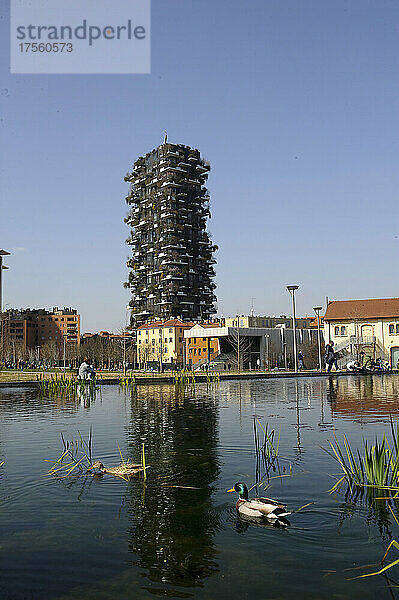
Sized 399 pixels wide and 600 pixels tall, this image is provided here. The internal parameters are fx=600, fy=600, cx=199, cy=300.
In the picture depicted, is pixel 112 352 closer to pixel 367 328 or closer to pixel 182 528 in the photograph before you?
pixel 367 328

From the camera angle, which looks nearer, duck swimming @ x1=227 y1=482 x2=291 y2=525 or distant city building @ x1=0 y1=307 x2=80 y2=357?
duck swimming @ x1=227 y1=482 x2=291 y2=525

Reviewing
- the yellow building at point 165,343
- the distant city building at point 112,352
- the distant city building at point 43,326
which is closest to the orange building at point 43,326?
the distant city building at point 43,326

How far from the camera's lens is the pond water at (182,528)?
5.89 m

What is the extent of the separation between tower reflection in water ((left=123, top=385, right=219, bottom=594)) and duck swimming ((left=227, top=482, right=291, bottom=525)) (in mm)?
398

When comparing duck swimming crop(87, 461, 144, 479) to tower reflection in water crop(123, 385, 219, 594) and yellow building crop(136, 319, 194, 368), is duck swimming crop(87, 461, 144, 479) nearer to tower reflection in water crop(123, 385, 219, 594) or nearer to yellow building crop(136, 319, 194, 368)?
tower reflection in water crop(123, 385, 219, 594)

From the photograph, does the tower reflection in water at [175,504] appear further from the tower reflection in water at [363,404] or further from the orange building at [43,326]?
the orange building at [43,326]

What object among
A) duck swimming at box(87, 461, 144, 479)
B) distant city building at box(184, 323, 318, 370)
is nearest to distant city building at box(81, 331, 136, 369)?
distant city building at box(184, 323, 318, 370)

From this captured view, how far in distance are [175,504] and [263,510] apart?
59.5 inches

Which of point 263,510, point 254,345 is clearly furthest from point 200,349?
point 263,510

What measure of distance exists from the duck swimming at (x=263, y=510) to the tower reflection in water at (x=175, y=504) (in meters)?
0.40

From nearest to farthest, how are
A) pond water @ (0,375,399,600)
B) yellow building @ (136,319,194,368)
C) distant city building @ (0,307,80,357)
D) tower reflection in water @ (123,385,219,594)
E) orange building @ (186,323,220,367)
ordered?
pond water @ (0,375,399,600), tower reflection in water @ (123,385,219,594), orange building @ (186,323,220,367), yellow building @ (136,319,194,368), distant city building @ (0,307,80,357)

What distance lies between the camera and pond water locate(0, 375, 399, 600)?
19.3 ft

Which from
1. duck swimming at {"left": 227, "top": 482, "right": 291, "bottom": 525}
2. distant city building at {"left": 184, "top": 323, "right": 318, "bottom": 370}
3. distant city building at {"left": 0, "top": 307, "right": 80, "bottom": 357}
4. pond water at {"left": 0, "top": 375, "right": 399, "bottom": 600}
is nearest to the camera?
pond water at {"left": 0, "top": 375, "right": 399, "bottom": 600}

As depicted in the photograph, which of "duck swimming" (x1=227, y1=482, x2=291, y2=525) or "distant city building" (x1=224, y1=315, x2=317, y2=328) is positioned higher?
"distant city building" (x1=224, y1=315, x2=317, y2=328)
